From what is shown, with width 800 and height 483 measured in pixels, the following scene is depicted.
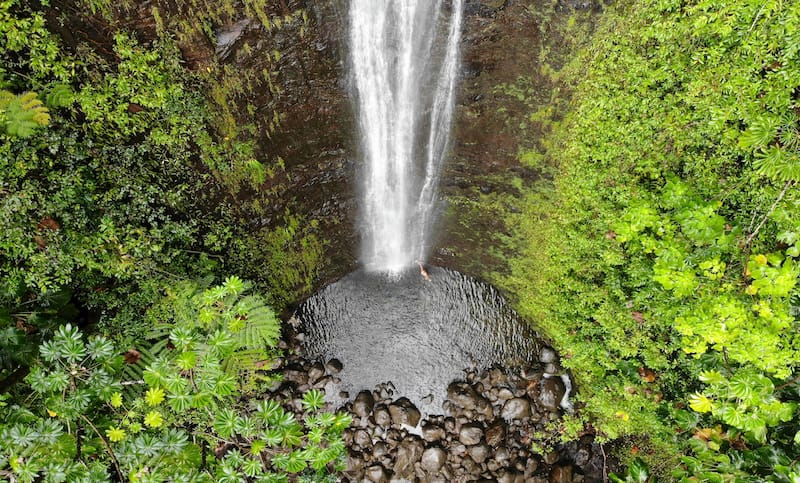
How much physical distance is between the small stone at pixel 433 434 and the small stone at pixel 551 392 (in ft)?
6.05

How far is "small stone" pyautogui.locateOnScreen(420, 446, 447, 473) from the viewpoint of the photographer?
23.2 feet

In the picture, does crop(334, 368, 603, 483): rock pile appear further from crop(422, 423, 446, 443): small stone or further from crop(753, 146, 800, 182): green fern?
crop(753, 146, 800, 182): green fern

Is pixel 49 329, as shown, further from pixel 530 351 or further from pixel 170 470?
pixel 530 351

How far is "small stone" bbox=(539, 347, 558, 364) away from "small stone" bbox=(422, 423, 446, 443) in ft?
7.27

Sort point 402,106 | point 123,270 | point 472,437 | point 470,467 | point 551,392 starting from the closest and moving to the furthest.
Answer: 1. point 123,270
2. point 402,106
3. point 470,467
4. point 472,437
5. point 551,392

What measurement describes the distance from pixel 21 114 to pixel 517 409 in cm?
770

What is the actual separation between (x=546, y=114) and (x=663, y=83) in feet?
4.59

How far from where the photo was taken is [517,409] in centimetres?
732

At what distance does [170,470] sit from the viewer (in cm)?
287

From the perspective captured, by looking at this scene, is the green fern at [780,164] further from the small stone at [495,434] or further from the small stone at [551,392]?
the small stone at [495,434]

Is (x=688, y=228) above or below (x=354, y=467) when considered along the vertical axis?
above

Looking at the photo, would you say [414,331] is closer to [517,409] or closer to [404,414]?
[404,414]

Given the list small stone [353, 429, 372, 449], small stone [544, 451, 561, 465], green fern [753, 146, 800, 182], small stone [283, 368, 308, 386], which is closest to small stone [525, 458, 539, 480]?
small stone [544, 451, 561, 465]

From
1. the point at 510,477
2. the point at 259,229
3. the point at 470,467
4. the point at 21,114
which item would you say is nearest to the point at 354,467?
the point at 470,467
